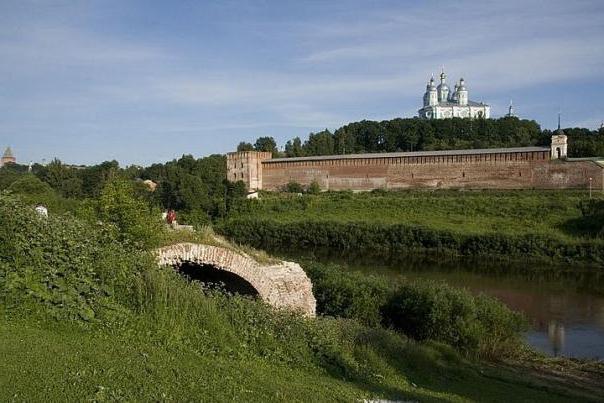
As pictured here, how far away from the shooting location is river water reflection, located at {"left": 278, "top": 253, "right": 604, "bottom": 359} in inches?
436

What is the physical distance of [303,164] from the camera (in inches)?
1538

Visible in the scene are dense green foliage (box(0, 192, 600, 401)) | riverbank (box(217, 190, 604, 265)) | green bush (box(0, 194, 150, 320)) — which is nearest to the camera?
dense green foliage (box(0, 192, 600, 401))

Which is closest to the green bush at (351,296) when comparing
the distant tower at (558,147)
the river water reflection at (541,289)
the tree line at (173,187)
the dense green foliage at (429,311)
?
the dense green foliage at (429,311)

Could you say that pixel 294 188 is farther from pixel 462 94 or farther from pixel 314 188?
pixel 462 94

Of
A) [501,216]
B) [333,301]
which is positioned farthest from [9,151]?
[333,301]

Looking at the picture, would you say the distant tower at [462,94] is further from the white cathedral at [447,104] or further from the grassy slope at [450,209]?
the grassy slope at [450,209]

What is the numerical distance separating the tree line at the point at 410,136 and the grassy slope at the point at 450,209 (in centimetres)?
1310

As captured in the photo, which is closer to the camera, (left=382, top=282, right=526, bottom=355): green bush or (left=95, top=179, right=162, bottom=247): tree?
(left=95, top=179, right=162, bottom=247): tree

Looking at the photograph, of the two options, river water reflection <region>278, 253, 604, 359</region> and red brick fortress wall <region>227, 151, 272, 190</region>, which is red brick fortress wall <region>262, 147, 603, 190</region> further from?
river water reflection <region>278, 253, 604, 359</region>

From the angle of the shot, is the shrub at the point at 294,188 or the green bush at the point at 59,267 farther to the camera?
the shrub at the point at 294,188

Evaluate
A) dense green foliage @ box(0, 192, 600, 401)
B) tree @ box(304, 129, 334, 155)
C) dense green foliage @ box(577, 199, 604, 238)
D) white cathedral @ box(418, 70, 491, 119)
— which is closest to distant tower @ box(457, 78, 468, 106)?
white cathedral @ box(418, 70, 491, 119)

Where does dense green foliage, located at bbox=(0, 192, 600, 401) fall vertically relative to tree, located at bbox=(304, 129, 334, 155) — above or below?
below

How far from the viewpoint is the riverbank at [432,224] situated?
21719 millimetres

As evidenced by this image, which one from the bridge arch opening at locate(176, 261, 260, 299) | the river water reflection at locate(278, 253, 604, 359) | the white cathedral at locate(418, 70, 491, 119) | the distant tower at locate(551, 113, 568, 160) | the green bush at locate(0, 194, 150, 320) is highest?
the white cathedral at locate(418, 70, 491, 119)
